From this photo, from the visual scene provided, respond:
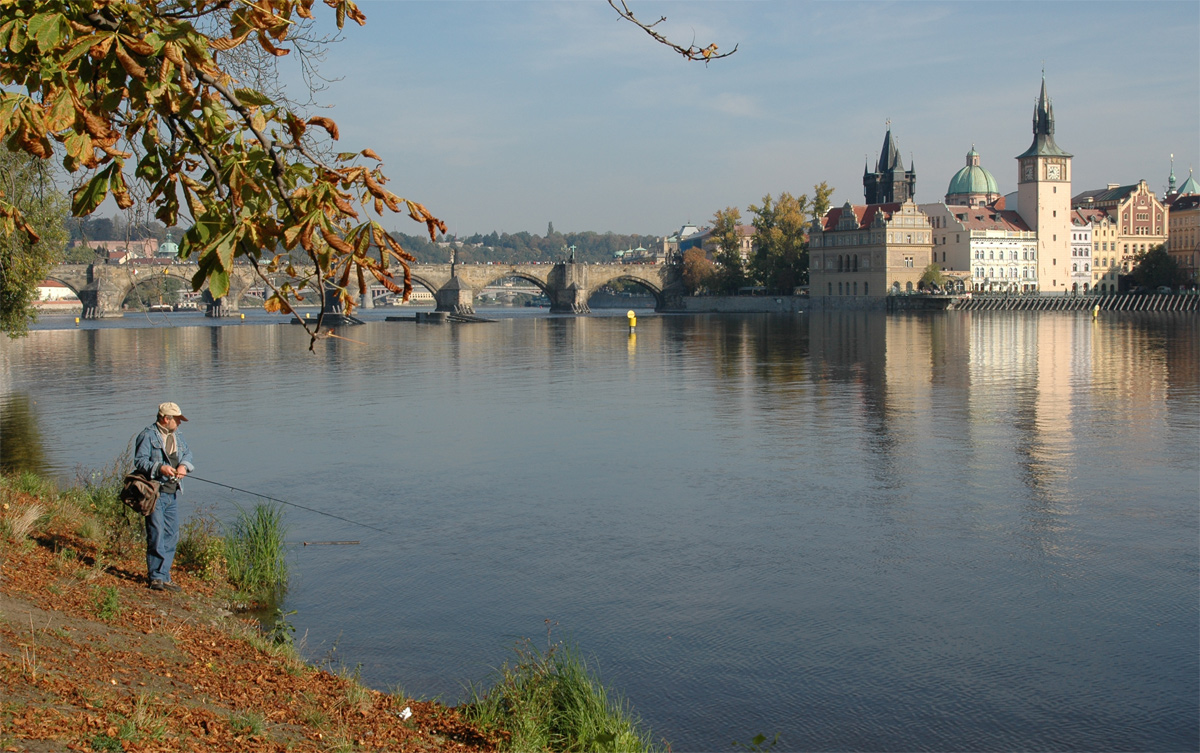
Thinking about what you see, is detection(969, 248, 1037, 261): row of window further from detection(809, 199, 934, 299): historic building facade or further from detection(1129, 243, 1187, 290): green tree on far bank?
detection(1129, 243, 1187, 290): green tree on far bank

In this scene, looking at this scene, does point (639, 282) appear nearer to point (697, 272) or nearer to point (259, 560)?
point (697, 272)

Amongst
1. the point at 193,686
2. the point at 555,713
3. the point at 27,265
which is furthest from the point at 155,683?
the point at 27,265

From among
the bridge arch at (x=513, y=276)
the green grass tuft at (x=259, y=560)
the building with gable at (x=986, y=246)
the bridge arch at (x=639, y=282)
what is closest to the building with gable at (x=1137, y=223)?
the building with gable at (x=986, y=246)

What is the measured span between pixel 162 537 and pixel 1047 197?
127 metres

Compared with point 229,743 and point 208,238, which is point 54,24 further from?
point 229,743

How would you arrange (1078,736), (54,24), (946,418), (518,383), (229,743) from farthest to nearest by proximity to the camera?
(518,383) < (946,418) < (1078,736) < (229,743) < (54,24)

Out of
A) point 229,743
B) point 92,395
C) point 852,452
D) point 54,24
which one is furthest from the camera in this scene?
point 92,395

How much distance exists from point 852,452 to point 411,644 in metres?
10.7

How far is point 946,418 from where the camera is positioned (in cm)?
2222

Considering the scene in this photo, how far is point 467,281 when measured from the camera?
397 ft

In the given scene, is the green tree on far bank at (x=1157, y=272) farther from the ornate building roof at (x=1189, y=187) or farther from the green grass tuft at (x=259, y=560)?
the green grass tuft at (x=259, y=560)

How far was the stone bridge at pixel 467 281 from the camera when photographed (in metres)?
110

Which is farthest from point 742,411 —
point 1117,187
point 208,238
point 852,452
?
point 1117,187

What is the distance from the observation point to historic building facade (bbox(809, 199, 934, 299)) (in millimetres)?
113562
